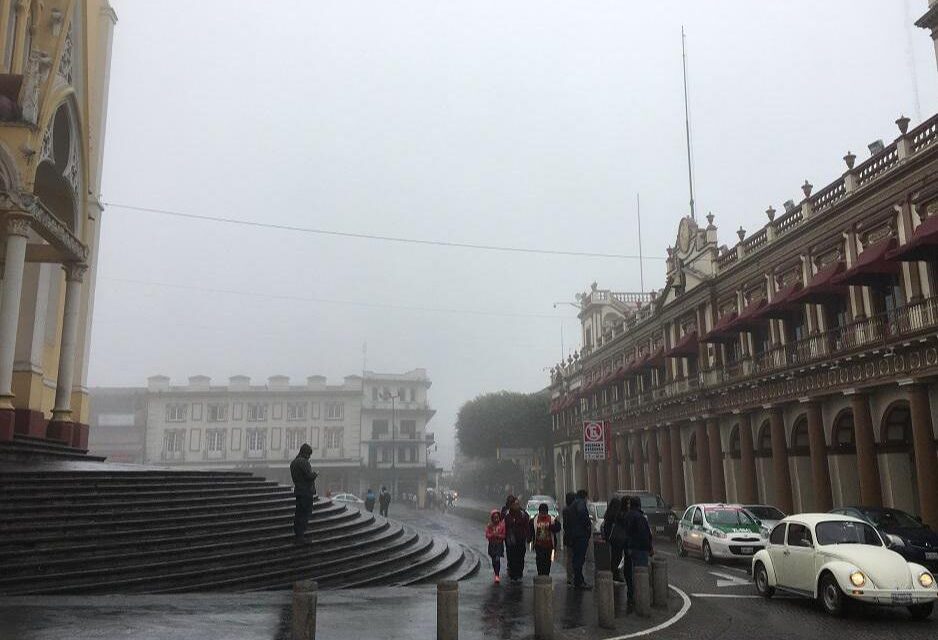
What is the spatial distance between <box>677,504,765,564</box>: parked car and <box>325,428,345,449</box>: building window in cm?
6665

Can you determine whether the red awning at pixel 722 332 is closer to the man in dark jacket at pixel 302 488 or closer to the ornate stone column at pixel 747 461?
the ornate stone column at pixel 747 461

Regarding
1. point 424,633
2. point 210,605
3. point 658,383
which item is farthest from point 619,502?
point 658,383

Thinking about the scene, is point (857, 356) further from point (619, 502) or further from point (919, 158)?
point (619, 502)

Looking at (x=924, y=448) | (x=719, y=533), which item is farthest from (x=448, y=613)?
(x=924, y=448)

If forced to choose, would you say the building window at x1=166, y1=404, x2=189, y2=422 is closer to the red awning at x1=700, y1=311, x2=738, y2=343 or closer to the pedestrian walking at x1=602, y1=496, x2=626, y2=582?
the red awning at x1=700, y1=311, x2=738, y2=343

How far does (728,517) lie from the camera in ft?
66.9

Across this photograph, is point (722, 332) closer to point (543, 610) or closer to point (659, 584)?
point (659, 584)

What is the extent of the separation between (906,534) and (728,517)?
4359 mm

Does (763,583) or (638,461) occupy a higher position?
(638,461)

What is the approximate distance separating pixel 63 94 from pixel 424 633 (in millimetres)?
18382

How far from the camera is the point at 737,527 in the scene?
1975 cm

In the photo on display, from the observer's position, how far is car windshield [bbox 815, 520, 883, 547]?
11.9 m

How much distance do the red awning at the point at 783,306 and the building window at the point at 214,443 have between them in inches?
2696

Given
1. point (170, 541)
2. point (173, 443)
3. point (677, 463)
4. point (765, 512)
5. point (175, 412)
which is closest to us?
point (170, 541)
